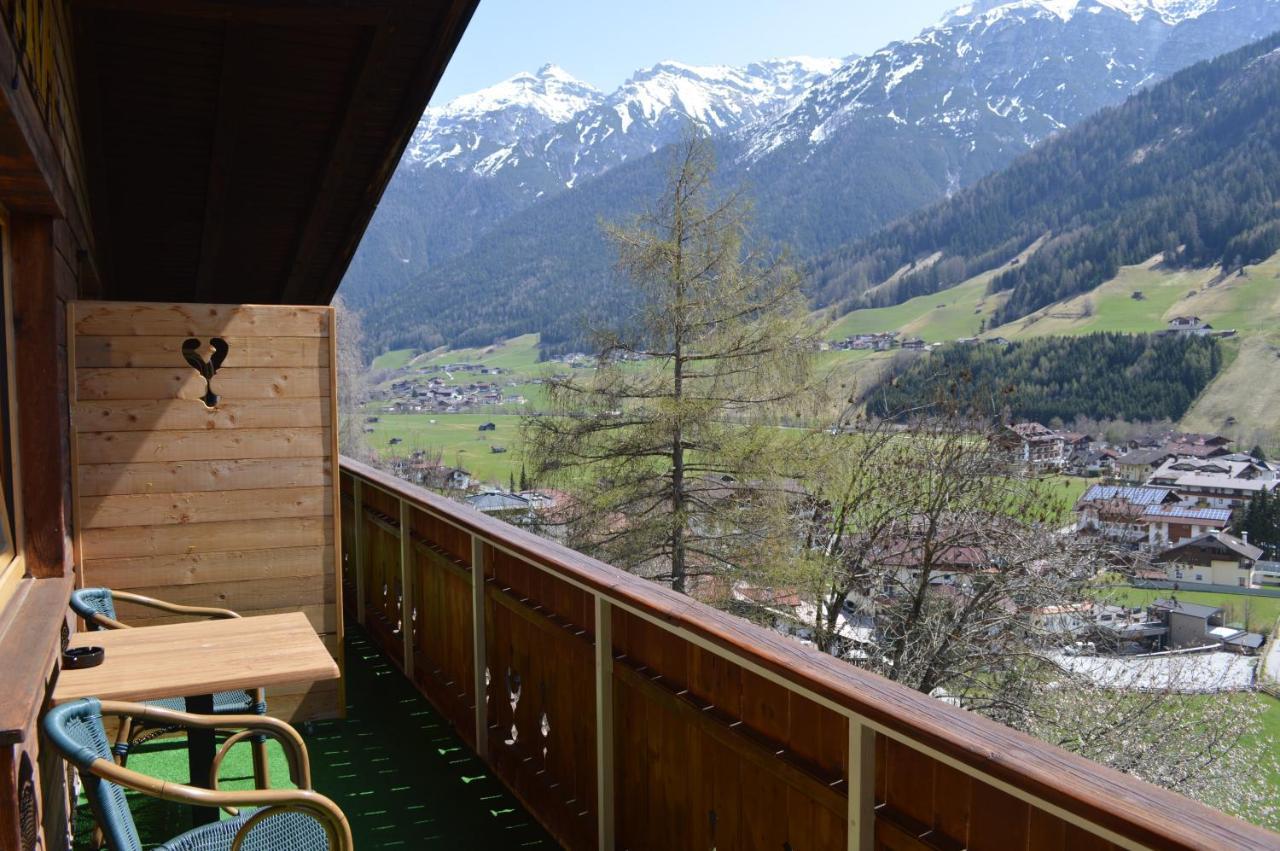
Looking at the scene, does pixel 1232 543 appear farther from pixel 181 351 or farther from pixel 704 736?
pixel 704 736

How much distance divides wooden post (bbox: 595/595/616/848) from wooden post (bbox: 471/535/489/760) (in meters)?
1.07

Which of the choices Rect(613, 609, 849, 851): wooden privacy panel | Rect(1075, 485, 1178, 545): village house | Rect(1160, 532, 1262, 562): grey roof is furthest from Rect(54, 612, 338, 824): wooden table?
Rect(1160, 532, 1262, 562): grey roof

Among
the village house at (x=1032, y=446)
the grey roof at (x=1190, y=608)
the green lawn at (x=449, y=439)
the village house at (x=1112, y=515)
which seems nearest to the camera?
the village house at (x=1032, y=446)

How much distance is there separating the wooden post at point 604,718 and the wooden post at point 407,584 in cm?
229

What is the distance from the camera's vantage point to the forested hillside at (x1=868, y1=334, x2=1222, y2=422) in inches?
1690

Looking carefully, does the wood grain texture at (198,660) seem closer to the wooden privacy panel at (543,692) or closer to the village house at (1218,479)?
the wooden privacy panel at (543,692)

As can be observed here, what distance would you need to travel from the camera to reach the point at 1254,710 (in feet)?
49.0

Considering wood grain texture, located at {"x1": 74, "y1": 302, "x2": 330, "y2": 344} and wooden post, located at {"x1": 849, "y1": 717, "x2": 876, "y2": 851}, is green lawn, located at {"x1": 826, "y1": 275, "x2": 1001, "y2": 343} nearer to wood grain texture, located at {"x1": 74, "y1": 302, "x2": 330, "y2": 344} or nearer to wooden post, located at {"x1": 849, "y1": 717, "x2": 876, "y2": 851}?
wood grain texture, located at {"x1": 74, "y1": 302, "x2": 330, "y2": 344}

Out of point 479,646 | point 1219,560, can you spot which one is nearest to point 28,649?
point 479,646

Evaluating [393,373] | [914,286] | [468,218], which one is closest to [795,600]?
[393,373]

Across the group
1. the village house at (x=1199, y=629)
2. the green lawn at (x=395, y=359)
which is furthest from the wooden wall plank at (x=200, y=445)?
the green lawn at (x=395, y=359)

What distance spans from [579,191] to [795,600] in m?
124

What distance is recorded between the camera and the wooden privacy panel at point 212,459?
3951 millimetres

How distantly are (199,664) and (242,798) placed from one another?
3.17 ft
